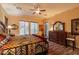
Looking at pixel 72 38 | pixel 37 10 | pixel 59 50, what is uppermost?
pixel 37 10

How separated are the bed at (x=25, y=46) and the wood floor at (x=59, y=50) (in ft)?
0.31

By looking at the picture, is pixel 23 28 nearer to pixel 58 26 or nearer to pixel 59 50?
pixel 58 26

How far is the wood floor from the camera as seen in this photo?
210 centimetres

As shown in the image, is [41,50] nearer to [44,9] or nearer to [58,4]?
[44,9]

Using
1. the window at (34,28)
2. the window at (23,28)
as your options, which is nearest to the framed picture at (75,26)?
the window at (34,28)

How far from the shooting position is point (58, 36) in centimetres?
225

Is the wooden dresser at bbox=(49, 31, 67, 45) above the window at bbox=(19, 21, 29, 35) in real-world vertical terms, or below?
below

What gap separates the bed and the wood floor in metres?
0.09

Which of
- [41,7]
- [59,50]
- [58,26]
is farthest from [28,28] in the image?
[59,50]

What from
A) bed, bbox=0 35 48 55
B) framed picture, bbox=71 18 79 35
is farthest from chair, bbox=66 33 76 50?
bed, bbox=0 35 48 55

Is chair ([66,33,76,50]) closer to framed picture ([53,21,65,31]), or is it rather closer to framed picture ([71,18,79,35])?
framed picture ([71,18,79,35])

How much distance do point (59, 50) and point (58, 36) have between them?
28 centimetres

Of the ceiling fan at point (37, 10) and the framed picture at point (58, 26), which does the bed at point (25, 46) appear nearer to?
the framed picture at point (58, 26)

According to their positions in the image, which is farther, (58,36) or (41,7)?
(58,36)
